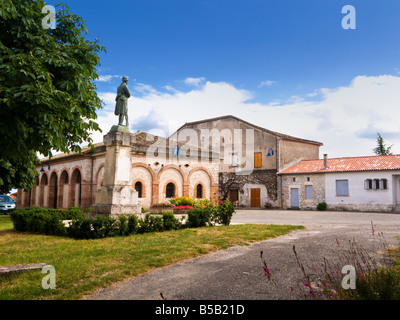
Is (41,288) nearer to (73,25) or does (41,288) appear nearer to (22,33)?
(22,33)

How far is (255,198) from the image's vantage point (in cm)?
3059

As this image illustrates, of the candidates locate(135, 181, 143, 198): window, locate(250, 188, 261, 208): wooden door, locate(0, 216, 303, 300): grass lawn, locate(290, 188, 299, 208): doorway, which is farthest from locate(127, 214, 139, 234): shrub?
locate(250, 188, 261, 208): wooden door

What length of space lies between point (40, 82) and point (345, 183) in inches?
998

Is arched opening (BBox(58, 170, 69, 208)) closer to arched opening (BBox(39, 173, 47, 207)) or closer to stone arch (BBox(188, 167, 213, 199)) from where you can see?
arched opening (BBox(39, 173, 47, 207))

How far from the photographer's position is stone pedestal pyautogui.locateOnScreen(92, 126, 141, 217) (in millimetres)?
11078

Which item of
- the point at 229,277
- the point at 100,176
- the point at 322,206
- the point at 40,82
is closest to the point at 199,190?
the point at 100,176

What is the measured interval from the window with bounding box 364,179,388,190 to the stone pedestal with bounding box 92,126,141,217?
779 inches

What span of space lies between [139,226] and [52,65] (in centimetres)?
581

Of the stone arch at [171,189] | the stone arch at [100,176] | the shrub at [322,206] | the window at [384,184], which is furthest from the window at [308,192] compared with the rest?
the stone arch at [100,176]

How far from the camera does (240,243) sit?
7586mm

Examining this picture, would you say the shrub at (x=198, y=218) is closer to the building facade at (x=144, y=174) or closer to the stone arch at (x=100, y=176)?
the building facade at (x=144, y=174)

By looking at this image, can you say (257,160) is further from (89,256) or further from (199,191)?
(89,256)

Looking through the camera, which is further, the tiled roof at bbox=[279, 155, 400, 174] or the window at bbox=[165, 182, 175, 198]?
the tiled roof at bbox=[279, 155, 400, 174]

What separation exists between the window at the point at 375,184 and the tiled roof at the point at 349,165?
0.95 metres
